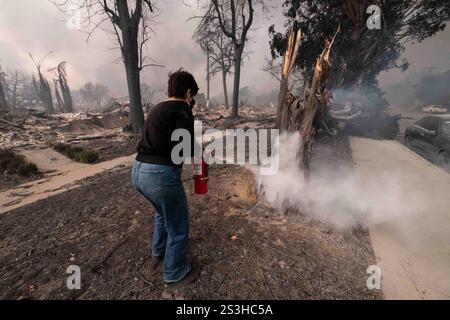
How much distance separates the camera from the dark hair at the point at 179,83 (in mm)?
2434

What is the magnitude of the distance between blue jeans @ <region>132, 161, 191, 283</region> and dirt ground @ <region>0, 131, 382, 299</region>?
0.22 metres

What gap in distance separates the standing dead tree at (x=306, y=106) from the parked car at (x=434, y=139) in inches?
185

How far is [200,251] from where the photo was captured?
3.13 m

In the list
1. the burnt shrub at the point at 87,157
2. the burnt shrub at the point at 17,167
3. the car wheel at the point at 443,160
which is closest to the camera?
the car wheel at the point at 443,160

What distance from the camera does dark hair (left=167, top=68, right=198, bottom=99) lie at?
2.43 metres

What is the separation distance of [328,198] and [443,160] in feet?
15.8

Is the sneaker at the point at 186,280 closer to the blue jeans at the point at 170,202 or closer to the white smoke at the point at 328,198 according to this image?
the blue jeans at the point at 170,202

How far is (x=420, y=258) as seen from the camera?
3.16 metres

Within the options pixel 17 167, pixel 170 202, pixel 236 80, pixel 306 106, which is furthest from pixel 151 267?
pixel 236 80

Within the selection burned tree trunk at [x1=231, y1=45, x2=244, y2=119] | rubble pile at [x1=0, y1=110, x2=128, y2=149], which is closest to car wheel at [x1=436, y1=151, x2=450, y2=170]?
burned tree trunk at [x1=231, y1=45, x2=244, y2=119]

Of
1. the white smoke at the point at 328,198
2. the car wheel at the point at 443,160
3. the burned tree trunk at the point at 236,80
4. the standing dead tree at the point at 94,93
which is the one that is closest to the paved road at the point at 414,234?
the white smoke at the point at 328,198
